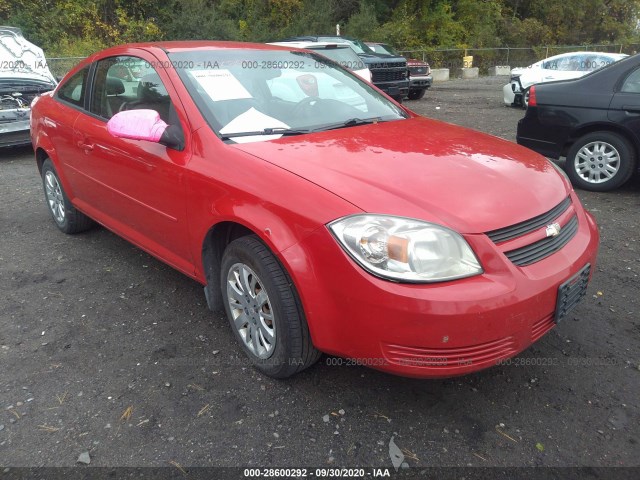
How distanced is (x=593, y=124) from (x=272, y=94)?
385 cm

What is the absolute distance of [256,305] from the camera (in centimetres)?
250

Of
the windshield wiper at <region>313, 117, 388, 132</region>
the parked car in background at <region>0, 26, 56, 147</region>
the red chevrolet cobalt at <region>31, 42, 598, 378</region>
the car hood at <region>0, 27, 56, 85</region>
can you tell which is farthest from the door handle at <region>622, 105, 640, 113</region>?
the car hood at <region>0, 27, 56, 85</region>

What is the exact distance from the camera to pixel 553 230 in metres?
2.28

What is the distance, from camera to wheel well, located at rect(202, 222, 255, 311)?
2584 millimetres

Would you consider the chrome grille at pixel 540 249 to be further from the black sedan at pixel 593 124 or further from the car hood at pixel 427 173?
the black sedan at pixel 593 124

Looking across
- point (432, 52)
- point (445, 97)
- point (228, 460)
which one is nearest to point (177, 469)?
point (228, 460)

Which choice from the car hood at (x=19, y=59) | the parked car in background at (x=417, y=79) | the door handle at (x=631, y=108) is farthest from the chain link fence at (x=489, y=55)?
the door handle at (x=631, y=108)

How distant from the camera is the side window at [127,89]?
2.99 m

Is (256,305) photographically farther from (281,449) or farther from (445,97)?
(445,97)

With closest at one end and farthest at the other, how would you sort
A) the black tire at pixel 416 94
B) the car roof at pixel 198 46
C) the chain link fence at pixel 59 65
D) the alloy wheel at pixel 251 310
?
1. the alloy wheel at pixel 251 310
2. the car roof at pixel 198 46
3. the chain link fence at pixel 59 65
4. the black tire at pixel 416 94

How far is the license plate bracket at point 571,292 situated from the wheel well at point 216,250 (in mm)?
1418

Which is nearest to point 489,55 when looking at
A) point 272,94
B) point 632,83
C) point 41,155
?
point 632,83

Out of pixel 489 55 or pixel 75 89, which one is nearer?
pixel 75 89

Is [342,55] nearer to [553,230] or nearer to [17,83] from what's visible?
[17,83]
